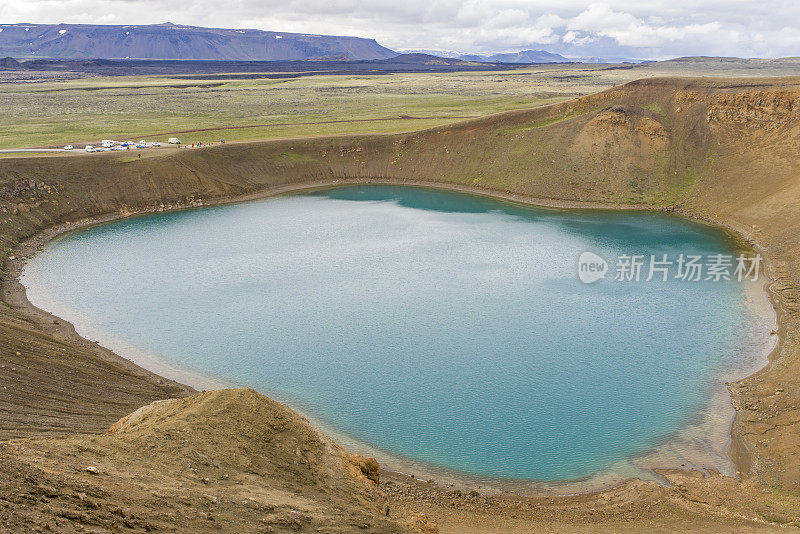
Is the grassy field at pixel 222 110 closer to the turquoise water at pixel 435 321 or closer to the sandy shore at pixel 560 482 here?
the turquoise water at pixel 435 321

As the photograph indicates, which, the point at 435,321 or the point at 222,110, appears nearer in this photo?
the point at 435,321

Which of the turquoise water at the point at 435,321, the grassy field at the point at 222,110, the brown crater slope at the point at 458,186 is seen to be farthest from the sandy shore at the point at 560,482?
the grassy field at the point at 222,110

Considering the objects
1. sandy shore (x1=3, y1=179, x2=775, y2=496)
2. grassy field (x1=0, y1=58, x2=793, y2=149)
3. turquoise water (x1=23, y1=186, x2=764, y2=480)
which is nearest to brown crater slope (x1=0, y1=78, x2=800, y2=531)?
sandy shore (x1=3, y1=179, x2=775, y2=496)

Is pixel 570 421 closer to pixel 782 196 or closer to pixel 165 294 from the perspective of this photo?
pixel 165 294

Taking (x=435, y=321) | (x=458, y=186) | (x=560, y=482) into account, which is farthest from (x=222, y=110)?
(x=560, y=482)

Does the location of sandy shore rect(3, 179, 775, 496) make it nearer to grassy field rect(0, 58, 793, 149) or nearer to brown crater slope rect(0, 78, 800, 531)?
brown crater slope rect(0, 78, 800, 531)

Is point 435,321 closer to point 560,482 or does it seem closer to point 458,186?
point 560,482
